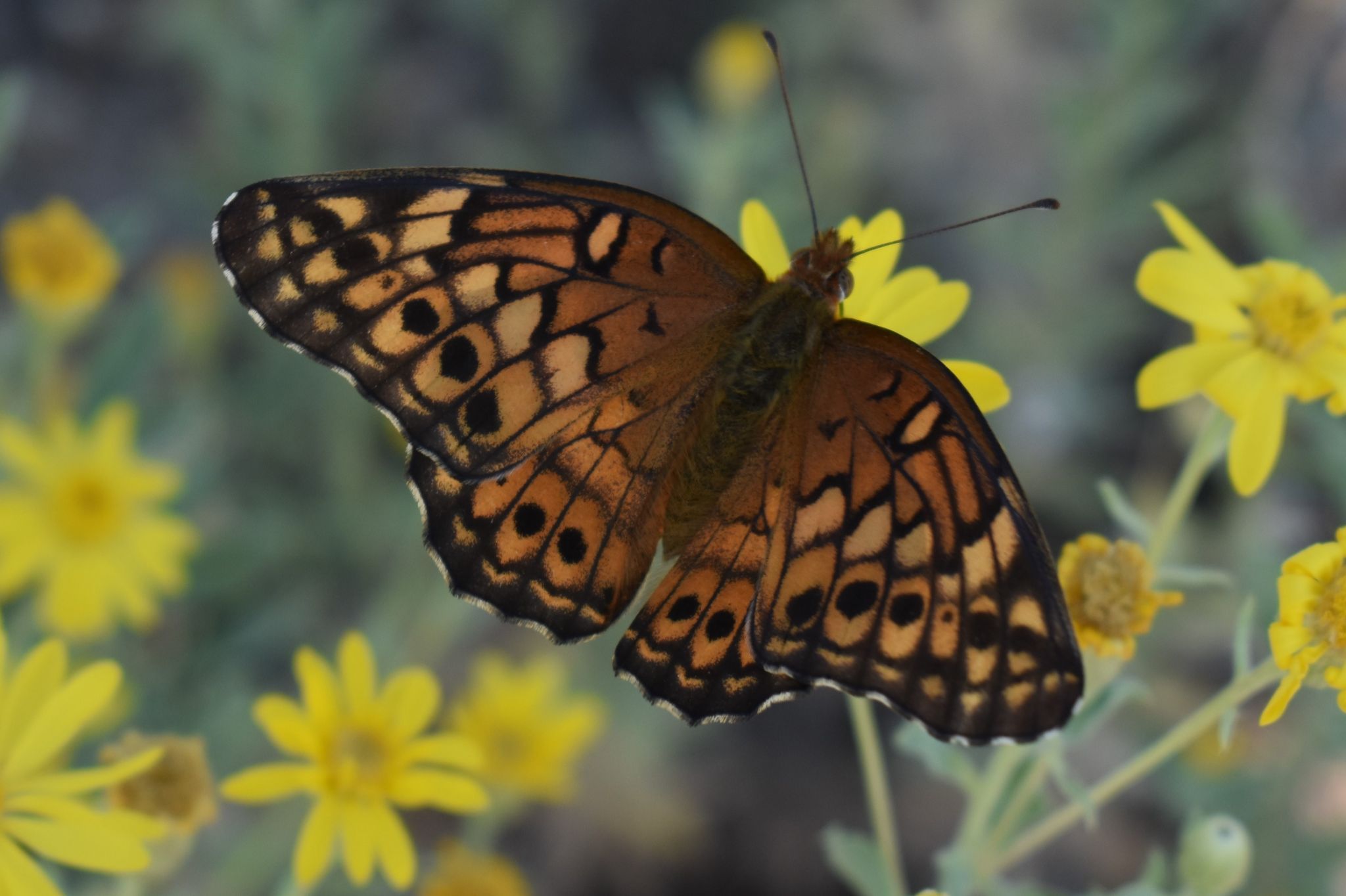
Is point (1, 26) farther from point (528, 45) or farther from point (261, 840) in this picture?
point (261, 840)

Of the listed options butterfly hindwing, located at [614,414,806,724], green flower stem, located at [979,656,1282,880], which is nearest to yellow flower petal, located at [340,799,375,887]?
butterfly hindwing, located at [614,414,806,724]

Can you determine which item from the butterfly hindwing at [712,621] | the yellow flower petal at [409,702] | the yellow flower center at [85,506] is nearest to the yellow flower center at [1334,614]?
the butterfly hindwing at [712,621]

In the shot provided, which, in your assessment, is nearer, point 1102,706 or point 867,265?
point 1102,706

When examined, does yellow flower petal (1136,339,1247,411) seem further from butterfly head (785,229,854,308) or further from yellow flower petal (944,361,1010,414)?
butterfly head (785,229,854,308)

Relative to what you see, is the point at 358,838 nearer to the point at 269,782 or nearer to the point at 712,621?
the point at 269,782

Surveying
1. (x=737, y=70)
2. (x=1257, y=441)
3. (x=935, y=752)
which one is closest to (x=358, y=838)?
(x=935, y=752)

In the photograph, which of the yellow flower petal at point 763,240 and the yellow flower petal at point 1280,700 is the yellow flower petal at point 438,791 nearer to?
the yellow flower petal at point 763,240
